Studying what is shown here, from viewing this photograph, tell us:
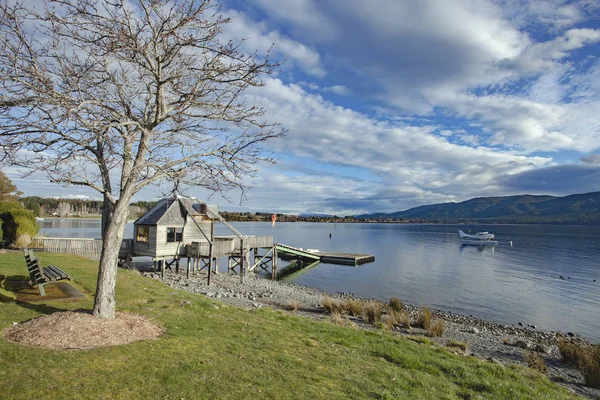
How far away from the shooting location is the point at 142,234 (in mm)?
29359

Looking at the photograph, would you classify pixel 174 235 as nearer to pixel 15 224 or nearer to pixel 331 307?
pixel 15 224

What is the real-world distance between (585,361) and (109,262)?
49.8 ft

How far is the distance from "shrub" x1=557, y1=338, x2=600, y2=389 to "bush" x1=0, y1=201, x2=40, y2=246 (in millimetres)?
32441

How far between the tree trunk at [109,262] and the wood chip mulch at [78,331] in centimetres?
27

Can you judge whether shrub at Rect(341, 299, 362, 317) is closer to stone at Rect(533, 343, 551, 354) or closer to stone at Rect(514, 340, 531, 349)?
stone at Rect(514, 340, 531, 349)

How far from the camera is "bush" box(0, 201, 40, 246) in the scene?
2705 centimetres

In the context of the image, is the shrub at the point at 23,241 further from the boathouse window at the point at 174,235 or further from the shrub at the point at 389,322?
the shrub at the point at 389,322

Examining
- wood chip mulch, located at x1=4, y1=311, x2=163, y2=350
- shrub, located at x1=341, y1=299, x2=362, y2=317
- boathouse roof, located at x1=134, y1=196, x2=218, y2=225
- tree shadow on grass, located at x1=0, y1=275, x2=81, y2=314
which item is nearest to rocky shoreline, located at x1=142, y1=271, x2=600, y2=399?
shrub, located at x1=341, y1=299, x2=362, y2=317

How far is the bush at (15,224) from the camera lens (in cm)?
2705

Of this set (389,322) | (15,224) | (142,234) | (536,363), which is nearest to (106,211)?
(389,322)

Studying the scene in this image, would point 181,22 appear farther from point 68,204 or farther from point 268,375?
point 68,204

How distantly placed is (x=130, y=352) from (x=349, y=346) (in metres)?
5.35

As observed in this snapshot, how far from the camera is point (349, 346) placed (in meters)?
9.66

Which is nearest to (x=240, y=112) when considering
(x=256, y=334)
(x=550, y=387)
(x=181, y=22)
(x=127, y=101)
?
(x=181, y=22)
